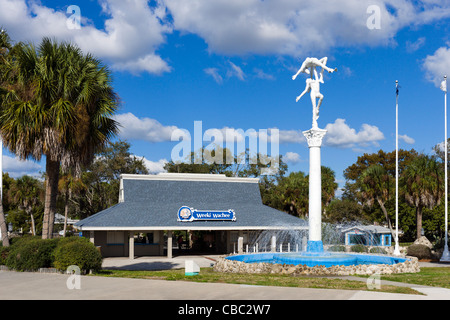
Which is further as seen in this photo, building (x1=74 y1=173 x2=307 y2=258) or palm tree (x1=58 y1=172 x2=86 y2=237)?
palm tree (x1=58 y1=172 x2=86 y2=237)

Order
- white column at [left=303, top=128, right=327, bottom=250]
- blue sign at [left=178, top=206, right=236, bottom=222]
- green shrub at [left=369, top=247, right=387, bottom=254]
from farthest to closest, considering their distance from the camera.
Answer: green shrub at [left=369, top=247, right=387, bottom=254], blue sign at [left=178, top=206, right=236, bottom=222], white column at [left=303, top=128, right=327, bottom=250]

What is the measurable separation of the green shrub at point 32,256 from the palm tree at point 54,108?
7.33 ft

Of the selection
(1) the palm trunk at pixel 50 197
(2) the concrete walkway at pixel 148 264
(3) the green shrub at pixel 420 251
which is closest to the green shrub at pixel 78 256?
(1) the palm trunk at pixel 50 197

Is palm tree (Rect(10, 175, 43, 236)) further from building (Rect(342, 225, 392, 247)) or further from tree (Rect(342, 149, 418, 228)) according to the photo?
tree (Rect(342, 149, 418, 228))

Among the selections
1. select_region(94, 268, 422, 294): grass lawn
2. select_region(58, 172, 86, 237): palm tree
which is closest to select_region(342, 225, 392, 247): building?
select_region(58, 172, 86, 237): palm tree

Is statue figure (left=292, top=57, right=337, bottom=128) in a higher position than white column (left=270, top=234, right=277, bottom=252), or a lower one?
higher

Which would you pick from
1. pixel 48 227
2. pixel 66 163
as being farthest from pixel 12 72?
pixel 48 227

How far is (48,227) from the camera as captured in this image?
807 inches

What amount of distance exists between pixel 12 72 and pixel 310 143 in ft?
51.6

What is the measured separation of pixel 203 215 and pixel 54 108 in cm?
1924

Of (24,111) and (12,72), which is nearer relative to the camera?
(24,111)

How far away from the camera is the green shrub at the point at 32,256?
681 inches

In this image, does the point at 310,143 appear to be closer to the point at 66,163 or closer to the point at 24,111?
the point at 66,163

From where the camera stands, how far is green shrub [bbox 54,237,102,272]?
16.5 m
